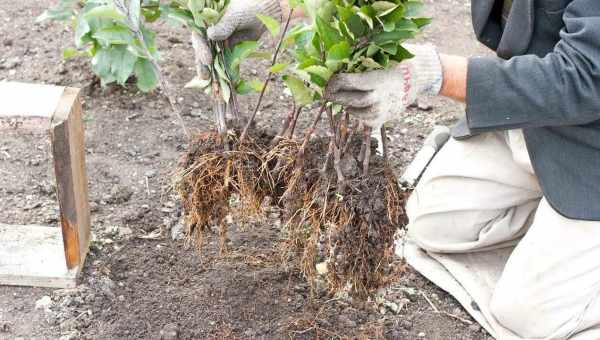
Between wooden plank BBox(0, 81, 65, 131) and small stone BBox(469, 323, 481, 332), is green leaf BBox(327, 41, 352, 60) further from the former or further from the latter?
small stone BBox(469, 323, 481, 332)

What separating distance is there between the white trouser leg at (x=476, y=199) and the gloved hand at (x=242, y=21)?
29.8 inches

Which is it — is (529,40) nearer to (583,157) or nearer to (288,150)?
(583,157)

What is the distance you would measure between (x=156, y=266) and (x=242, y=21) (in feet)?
2.56

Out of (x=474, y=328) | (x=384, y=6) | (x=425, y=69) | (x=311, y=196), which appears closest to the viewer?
(x=384, y=6)

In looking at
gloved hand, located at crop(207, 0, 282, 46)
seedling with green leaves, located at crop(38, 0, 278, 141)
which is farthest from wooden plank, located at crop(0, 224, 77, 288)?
gloved hand, located at crop(207, 0, 282, 46)

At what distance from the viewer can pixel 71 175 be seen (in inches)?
77.6

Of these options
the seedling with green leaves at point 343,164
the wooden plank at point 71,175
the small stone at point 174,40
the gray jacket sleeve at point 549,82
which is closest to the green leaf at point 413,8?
the seedling with green leaves at point 343,164

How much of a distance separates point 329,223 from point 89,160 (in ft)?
3.72

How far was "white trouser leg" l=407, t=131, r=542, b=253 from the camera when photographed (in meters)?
2.30

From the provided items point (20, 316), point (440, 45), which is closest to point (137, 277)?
point (20, 316)

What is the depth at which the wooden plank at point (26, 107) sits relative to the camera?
6.16 feet

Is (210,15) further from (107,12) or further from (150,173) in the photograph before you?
(150,173)

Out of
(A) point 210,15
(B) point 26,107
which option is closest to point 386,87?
(A) point 210,15

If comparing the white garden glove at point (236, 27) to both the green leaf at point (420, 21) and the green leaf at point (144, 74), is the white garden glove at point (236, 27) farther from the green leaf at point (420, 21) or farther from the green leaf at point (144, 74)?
the green leaf at point (144, 74)
